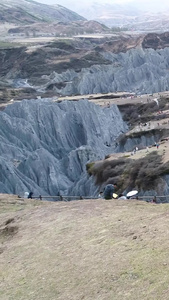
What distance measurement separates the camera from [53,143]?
56000 millimetres

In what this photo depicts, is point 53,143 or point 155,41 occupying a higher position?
point 155,41

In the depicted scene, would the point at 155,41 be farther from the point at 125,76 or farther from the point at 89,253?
the point at 89,253

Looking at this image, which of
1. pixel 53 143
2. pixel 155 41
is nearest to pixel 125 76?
pixel 53 143

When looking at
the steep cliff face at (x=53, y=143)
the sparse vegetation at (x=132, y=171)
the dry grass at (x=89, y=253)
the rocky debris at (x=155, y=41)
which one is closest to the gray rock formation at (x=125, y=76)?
the rocky debris at (x=155, y=41)

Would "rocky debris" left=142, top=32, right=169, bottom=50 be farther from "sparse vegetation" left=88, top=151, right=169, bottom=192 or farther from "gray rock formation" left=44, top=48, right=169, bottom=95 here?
"sparse vegetation" left=88, top=151, right=169, bottom=192

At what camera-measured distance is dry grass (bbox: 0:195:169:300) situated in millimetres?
10711

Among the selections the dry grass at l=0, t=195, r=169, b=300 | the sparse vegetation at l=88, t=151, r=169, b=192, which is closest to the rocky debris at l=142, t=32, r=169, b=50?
the sparse vegetation at l=88, t=151, r=169, b=192

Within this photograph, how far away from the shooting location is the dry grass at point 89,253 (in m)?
10.7

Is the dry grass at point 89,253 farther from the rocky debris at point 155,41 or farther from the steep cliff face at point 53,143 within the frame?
the rocky debris at point 155,41

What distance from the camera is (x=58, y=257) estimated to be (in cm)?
1362

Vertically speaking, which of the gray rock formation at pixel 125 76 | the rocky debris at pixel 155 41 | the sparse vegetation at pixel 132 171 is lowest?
the sparse vegetation at pixel 132 171

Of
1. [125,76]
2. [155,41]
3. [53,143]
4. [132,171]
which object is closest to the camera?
[132,171]

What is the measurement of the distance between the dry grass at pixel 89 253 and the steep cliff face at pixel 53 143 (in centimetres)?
2198

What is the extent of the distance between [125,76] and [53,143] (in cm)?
5193
